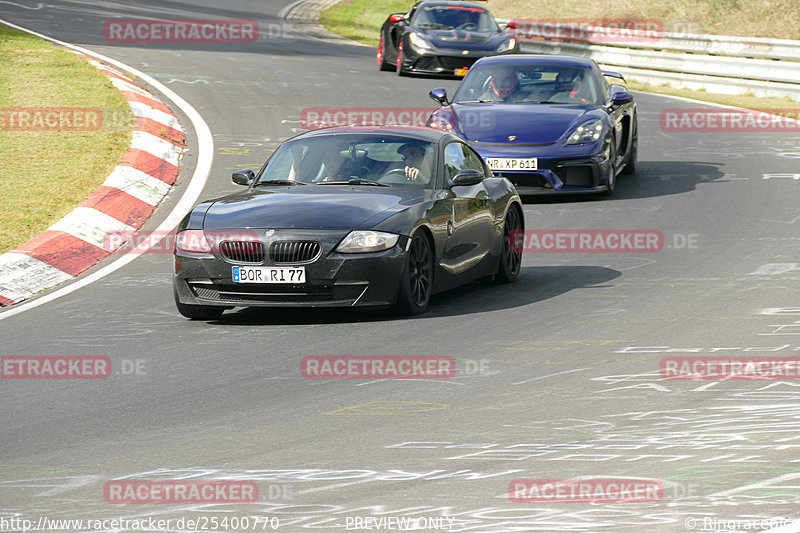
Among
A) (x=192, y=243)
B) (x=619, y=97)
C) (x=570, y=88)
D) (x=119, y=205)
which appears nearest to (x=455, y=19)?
(x=570, y=88)

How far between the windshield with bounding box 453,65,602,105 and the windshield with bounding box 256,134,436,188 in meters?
5.69

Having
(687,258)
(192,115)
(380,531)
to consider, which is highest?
(192,115)

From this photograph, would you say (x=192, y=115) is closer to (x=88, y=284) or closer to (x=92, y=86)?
(x=92, y=86)

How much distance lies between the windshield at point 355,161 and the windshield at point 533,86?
224 inches

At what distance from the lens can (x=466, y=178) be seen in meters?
10.5

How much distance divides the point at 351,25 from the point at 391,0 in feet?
30.8

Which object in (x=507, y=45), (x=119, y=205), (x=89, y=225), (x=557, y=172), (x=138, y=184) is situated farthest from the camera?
(x=507, y=45)

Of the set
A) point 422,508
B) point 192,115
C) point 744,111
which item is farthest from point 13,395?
point 744,111

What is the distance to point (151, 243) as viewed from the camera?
12820mm

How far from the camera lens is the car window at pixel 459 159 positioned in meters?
11.0

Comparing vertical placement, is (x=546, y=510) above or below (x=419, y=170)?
below

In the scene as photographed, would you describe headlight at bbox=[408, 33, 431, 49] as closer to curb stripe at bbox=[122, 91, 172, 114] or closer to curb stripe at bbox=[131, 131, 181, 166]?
curb stripe at bbox=[122, 91, 172, 114]

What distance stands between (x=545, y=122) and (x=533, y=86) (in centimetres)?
131

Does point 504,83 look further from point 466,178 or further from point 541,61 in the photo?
point 466,178
